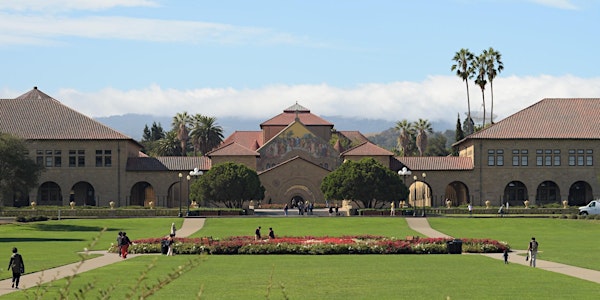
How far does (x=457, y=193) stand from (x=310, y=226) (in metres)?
40.5

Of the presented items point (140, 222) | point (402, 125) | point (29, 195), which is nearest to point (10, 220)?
point (140, 222)

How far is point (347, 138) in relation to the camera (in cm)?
14475

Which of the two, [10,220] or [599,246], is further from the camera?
[10,220]

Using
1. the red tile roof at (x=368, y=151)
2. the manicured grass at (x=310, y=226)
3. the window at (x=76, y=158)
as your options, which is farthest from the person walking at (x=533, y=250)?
the window at (x=76, y=158)

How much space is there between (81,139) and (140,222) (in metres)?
27.3

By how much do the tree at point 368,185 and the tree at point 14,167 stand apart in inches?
1064

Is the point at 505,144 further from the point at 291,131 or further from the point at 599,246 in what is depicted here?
the point at 599,246

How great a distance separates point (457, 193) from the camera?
4245 inches

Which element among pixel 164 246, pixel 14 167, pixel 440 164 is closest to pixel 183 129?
pixel 440 164

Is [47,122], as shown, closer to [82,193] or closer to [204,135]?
[82,193]

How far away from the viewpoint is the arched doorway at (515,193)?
101 metres

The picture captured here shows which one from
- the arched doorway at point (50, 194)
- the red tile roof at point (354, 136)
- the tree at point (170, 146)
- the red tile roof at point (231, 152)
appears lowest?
the arched doorway at point (50, 194)

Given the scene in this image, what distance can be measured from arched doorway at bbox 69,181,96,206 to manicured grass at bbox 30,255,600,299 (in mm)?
61663

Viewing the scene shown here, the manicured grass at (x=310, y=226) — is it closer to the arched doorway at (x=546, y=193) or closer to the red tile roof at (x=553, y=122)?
the red tile roof at (x=553, y=122)
